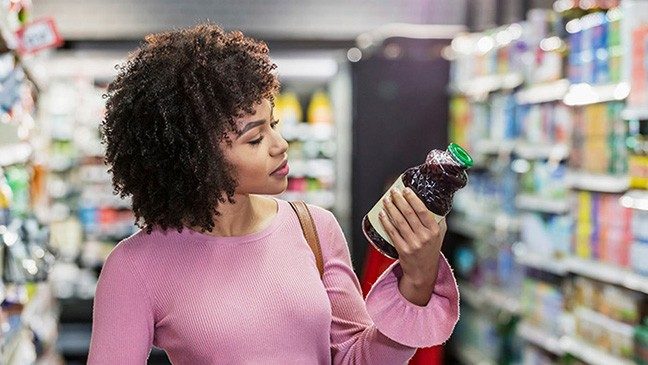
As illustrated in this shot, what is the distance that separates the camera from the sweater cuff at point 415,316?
201 cm

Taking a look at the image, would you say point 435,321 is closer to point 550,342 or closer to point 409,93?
point 550,342

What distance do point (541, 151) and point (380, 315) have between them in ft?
14.7

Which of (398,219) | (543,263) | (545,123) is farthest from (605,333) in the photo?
(398,219)

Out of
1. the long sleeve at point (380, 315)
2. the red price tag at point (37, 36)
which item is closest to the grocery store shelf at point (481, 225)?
the red price tag at point (37, 36)

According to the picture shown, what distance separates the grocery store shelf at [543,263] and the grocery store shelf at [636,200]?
2.53 feet

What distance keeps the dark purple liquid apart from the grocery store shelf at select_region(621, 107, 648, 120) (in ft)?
9.42

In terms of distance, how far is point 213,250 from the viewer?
2.09 m

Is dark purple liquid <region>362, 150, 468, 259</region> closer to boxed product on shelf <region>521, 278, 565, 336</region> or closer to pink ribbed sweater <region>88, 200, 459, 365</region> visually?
pink ribbed sweater <region>88, 200, 459, 365</region>

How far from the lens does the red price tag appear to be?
4656mm

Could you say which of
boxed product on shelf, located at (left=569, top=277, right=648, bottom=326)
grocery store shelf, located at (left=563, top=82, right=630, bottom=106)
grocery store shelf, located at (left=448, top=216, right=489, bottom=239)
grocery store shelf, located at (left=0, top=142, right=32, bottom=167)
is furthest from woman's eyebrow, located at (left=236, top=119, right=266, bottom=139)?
grocery store shelf, located at (left=448, top=216, right=489, bottom=239)

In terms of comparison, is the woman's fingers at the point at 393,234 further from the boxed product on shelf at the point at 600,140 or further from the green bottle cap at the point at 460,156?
the boxed product on shelf at the point at 600,140

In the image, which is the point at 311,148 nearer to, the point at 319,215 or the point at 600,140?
the point at 600,140

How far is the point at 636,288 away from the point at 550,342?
1.40m

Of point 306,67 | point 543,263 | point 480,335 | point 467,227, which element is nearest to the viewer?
point 543,263
